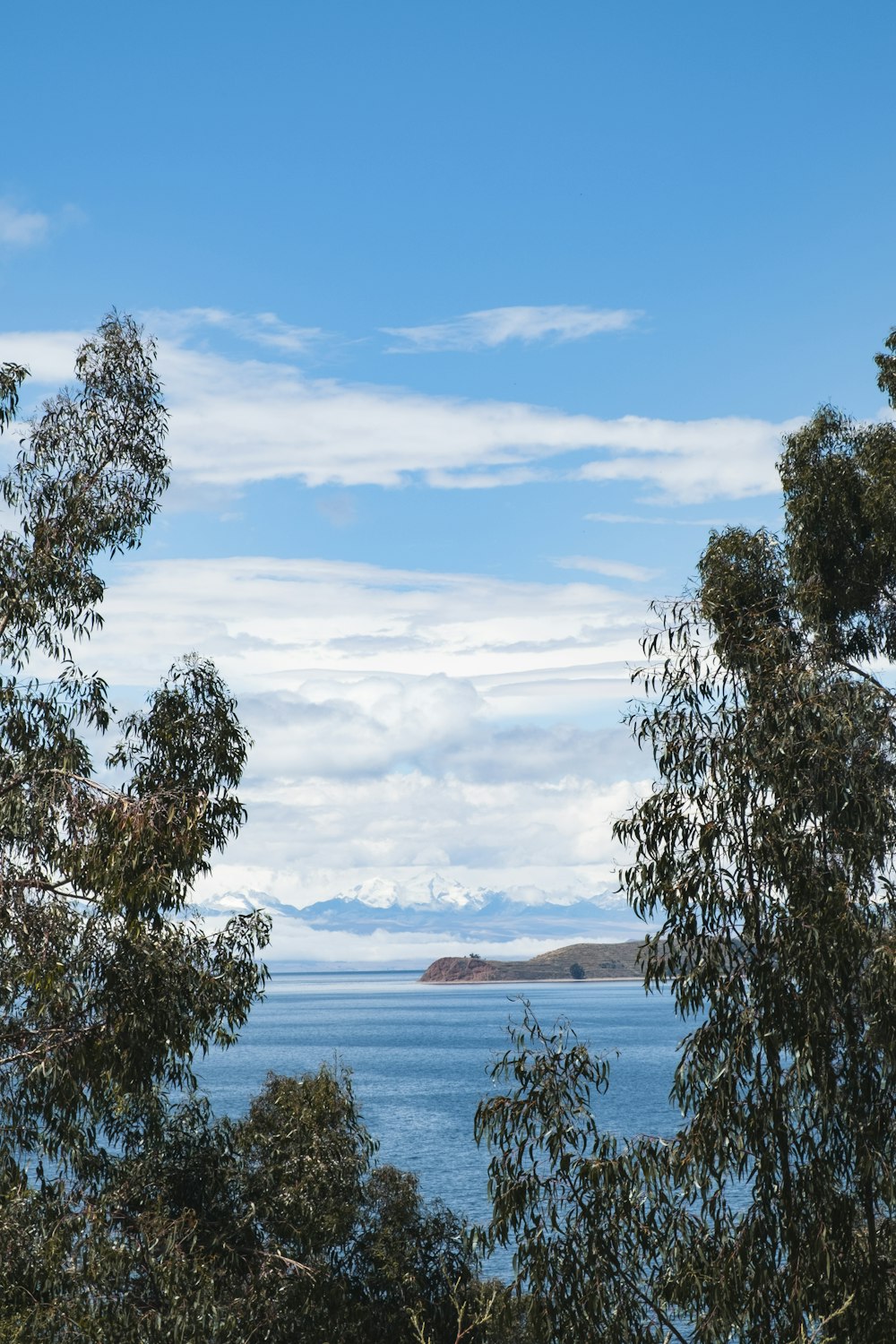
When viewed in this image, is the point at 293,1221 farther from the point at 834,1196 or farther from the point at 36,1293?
the point at 834,1196

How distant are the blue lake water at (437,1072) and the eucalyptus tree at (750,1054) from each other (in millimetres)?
2896

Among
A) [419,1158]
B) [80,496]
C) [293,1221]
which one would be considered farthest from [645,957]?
[419,1158]

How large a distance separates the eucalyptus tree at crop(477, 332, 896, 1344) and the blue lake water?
114 inches

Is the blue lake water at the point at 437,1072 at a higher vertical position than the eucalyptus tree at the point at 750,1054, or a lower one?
lower

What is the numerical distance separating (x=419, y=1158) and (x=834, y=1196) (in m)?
49.1

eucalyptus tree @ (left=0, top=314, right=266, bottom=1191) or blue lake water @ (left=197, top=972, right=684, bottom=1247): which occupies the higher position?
eucalyptus tree @ (left=0, top=314, right=266, bottom=1191)

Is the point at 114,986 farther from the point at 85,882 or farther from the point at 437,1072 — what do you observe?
the point at 437,1072

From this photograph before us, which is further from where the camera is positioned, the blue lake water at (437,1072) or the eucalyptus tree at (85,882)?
the blue lake water at (437,1072)

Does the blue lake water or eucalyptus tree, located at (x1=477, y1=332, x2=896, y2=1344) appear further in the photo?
the blue lake water

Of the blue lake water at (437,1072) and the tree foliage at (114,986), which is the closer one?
the tree foliage at (114,986)

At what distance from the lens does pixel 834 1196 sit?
470 inches

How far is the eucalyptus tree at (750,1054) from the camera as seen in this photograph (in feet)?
38.8

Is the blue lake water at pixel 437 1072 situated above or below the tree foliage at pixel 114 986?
below

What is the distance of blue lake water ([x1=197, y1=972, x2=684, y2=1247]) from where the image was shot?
58.5 metres
